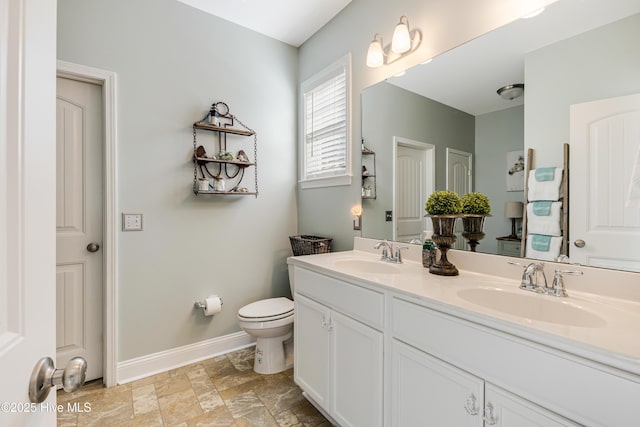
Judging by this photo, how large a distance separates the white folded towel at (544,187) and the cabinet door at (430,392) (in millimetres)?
818

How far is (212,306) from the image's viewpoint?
2293 millimetres

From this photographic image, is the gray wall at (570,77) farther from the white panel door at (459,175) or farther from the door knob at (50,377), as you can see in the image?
the door knob at (50,377)

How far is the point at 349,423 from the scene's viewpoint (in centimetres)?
143

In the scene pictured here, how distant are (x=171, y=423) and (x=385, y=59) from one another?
8.33ft

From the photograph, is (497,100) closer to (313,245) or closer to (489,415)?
(489,415)

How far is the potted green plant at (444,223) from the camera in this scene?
4.76ft

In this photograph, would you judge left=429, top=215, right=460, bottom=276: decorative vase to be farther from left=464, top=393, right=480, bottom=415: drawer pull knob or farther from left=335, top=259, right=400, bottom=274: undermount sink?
left=464, top=393, right=480, bottom=415: drawer pull knob

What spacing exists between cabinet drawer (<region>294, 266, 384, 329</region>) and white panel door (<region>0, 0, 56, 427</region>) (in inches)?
41.9

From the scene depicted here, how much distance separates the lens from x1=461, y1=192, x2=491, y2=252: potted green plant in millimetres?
1487

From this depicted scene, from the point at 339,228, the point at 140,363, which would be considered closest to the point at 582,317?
the point at 339,228

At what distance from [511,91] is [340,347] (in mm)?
1469

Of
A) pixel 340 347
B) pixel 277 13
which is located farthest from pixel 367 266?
pixel 277 13

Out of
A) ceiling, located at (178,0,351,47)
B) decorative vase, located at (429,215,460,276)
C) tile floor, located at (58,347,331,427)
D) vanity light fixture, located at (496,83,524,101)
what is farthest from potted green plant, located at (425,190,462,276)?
ceiling, located at (178,0,351,47)

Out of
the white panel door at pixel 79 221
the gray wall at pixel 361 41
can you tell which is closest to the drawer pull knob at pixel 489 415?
the gray wall at pixel 361 41
